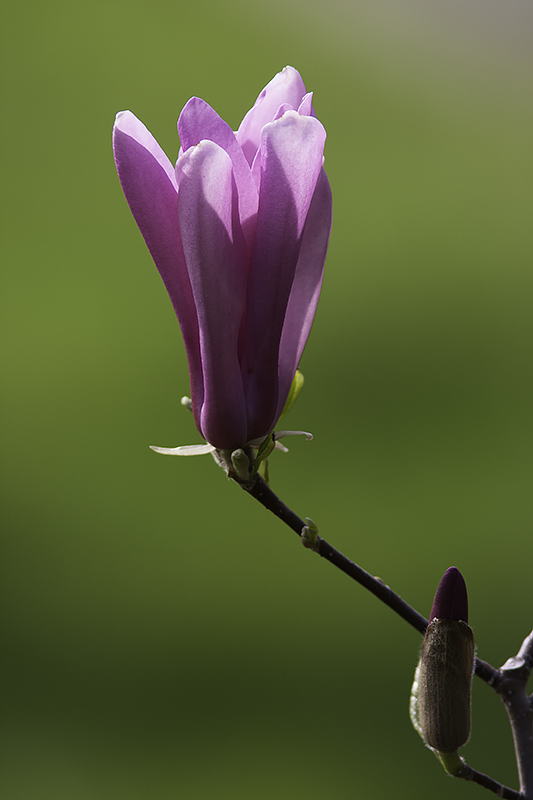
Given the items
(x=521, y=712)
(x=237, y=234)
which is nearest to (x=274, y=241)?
(x=237, y=234)

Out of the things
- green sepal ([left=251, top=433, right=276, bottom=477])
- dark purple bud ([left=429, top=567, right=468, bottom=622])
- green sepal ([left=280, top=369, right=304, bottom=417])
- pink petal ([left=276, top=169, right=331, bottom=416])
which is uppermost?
pink petal ([left=276, top=169, right=331, bottom=416])

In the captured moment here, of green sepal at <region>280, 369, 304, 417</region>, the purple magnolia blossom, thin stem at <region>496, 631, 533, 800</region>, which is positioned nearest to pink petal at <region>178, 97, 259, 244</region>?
the purple magnolia blossom

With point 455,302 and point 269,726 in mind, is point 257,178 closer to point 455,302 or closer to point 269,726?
point 269,726

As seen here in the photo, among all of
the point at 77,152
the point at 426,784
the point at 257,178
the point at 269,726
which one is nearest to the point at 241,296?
the point at 257,178

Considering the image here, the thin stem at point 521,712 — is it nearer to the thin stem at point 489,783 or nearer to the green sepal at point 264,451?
the thin stem at point 489,783

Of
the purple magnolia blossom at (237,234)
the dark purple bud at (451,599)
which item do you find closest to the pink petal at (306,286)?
the purple magnolia blossom at (237,234)

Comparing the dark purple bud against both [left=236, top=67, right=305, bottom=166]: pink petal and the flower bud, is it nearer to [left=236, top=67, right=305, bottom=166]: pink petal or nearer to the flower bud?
the flower bud
